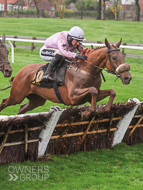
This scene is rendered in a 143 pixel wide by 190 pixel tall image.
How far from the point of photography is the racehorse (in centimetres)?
501

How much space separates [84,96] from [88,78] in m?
0.36

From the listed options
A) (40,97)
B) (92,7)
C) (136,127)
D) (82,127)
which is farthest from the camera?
(92,7)

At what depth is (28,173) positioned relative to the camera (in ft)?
14.7

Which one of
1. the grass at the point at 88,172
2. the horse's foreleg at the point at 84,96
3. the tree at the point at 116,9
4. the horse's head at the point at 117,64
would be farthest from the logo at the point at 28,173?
the tree at the point at 116,9

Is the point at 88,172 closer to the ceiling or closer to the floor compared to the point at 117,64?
closer to the floor

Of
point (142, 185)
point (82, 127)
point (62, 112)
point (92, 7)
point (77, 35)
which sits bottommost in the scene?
point (142, 185)

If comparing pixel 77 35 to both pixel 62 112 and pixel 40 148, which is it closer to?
pixel 62 112

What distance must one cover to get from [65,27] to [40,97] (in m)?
26.8

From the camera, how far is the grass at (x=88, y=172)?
419 centimetres

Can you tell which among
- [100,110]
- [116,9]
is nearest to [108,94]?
[100,110]

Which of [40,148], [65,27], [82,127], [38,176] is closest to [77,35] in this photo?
[82,127]

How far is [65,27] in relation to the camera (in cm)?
3253

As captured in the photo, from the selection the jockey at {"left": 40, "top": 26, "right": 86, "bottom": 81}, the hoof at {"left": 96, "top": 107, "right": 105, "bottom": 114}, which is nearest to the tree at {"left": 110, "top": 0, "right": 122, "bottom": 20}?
the jockey at {"left": 40, "top": 26, "right": 86, "bottom": 81}

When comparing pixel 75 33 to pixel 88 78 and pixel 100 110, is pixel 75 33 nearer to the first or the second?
pixel 88 78
